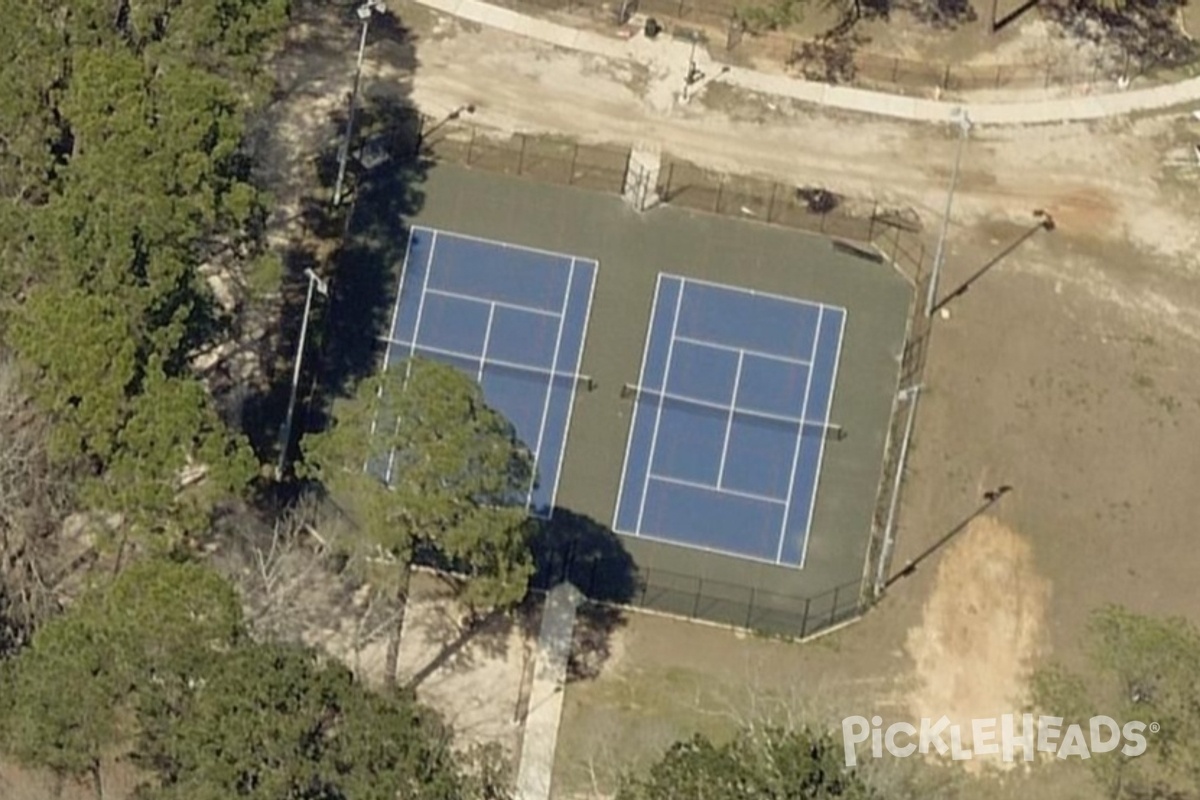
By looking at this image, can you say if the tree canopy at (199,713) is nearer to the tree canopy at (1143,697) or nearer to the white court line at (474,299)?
the white court line at (474,299)

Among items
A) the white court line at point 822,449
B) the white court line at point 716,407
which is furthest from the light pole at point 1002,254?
the white court line at point 716,407

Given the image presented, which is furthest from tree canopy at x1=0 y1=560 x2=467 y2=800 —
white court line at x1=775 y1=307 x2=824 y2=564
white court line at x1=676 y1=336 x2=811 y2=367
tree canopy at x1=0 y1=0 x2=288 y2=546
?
white court line at x1=676 y1=336 x2=811 y2=367

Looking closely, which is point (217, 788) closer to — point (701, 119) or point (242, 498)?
point (242, 498)

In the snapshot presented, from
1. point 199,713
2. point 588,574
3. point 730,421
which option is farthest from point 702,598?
point 199,713

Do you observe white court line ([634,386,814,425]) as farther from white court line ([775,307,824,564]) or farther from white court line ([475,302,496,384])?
white court line ([475,302,496,384])

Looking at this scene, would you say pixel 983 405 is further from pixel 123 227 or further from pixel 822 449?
pixel 123 227

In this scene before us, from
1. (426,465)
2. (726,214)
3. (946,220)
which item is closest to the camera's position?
(426,465)
